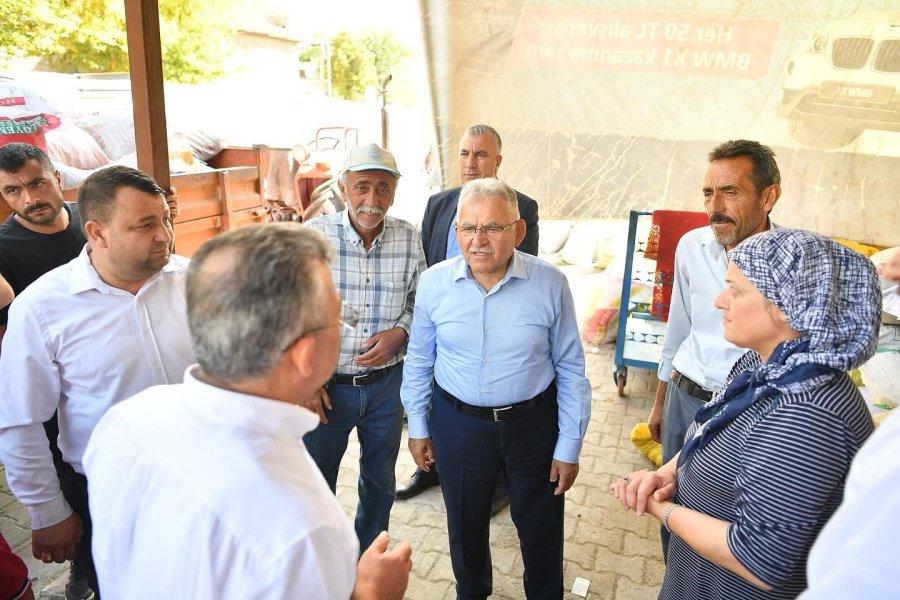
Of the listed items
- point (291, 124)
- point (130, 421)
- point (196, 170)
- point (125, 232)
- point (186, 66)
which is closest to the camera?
point (130, 421)

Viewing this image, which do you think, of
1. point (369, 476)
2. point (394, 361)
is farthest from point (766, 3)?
point (369, 476)

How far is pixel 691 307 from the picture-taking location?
2508mm

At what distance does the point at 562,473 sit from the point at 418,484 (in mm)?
1568

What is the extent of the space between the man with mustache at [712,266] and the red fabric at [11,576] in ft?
8.09

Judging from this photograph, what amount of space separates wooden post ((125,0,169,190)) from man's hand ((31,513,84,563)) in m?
1.59

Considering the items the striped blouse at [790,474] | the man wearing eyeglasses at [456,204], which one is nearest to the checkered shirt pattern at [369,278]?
the man wearing eyeglasses at [456,204]

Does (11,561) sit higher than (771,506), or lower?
lower

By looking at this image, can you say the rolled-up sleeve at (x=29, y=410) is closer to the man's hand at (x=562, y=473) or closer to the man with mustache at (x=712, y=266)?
the man's hand at (x=562, y=473)

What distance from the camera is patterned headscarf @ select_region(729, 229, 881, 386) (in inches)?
47.3

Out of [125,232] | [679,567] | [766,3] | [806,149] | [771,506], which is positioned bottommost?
[679,567]

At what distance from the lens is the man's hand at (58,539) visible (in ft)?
6.31

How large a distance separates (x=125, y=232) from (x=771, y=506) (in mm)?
2050

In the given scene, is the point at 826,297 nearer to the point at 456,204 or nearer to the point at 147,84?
the point at 456,204

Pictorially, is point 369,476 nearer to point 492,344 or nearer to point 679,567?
point 492,344
